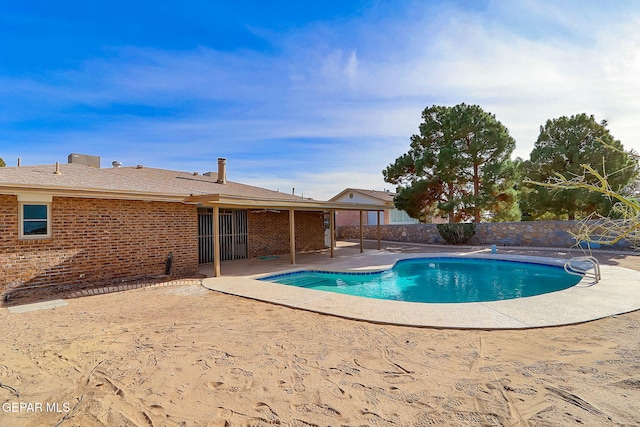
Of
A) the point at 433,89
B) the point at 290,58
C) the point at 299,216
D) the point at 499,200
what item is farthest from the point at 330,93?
the point at 499,200

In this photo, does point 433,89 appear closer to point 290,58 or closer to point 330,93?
point 330,93

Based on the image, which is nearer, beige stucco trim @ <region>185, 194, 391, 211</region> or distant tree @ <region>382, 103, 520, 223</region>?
beige stucco trim @ <region>185, 194, 391, 211</region>

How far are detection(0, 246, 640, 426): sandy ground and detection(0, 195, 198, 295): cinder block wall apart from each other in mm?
2540

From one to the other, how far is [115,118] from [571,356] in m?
16.0

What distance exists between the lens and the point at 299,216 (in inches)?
648

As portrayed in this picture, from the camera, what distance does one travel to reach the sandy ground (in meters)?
3.02

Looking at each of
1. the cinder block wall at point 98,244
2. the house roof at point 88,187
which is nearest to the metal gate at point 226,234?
the cinder block wall at point 98,244

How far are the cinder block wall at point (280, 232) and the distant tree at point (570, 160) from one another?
465 inches

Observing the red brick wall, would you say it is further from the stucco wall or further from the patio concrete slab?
the patio concrete slab

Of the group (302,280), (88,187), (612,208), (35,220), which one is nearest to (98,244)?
(35,220)

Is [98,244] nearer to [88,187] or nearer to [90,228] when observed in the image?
[90,228]

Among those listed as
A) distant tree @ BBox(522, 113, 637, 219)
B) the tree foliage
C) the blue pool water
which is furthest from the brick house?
distant tree @ BBox(522, 113, 637, 219)

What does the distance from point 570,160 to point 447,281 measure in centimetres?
1244

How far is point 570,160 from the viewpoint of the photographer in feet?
58.0
